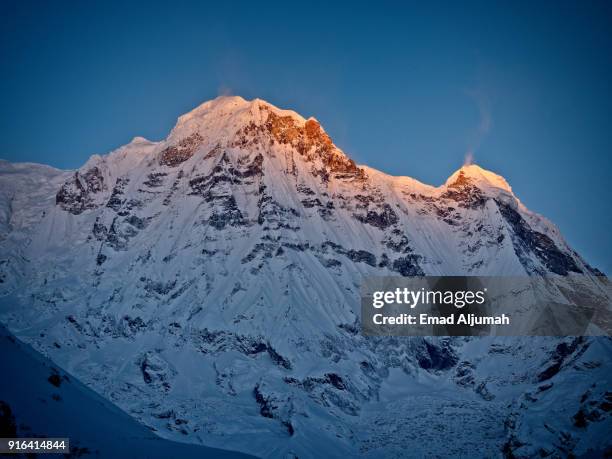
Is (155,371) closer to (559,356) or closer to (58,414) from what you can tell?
(559,356)

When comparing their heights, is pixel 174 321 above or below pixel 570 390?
above

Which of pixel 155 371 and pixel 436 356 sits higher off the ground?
pixel 436 356

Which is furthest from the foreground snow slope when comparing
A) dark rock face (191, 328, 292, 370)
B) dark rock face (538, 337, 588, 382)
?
dark rock face (538, 337, 588, 382)

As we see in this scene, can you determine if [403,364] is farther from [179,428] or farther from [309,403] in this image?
[179,428]

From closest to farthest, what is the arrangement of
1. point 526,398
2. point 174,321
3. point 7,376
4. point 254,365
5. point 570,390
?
point 7,376 < point 570,390 < point 526,398 < point 254,365 < point 174,321

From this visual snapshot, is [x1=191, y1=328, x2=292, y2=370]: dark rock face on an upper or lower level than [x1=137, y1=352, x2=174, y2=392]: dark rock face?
upper

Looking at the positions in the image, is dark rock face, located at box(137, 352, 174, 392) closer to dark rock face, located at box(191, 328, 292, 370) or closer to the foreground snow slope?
dark rock face, located at box(191, 328, 292, 370)

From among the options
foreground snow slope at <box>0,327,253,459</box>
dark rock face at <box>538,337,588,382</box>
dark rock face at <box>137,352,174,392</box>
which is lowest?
foreground snow slope at <box>0,327,253,459</box>

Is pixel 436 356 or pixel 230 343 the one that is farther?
pixel 436 356

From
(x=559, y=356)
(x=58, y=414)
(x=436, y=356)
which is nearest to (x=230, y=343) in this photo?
(x=436, y=356)

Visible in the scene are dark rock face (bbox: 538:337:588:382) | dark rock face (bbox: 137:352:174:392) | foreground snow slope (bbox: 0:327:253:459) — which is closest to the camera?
foreground snow slope (bbox: 0:327:253:459)

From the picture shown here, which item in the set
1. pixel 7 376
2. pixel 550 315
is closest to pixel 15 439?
pixel 7 376
